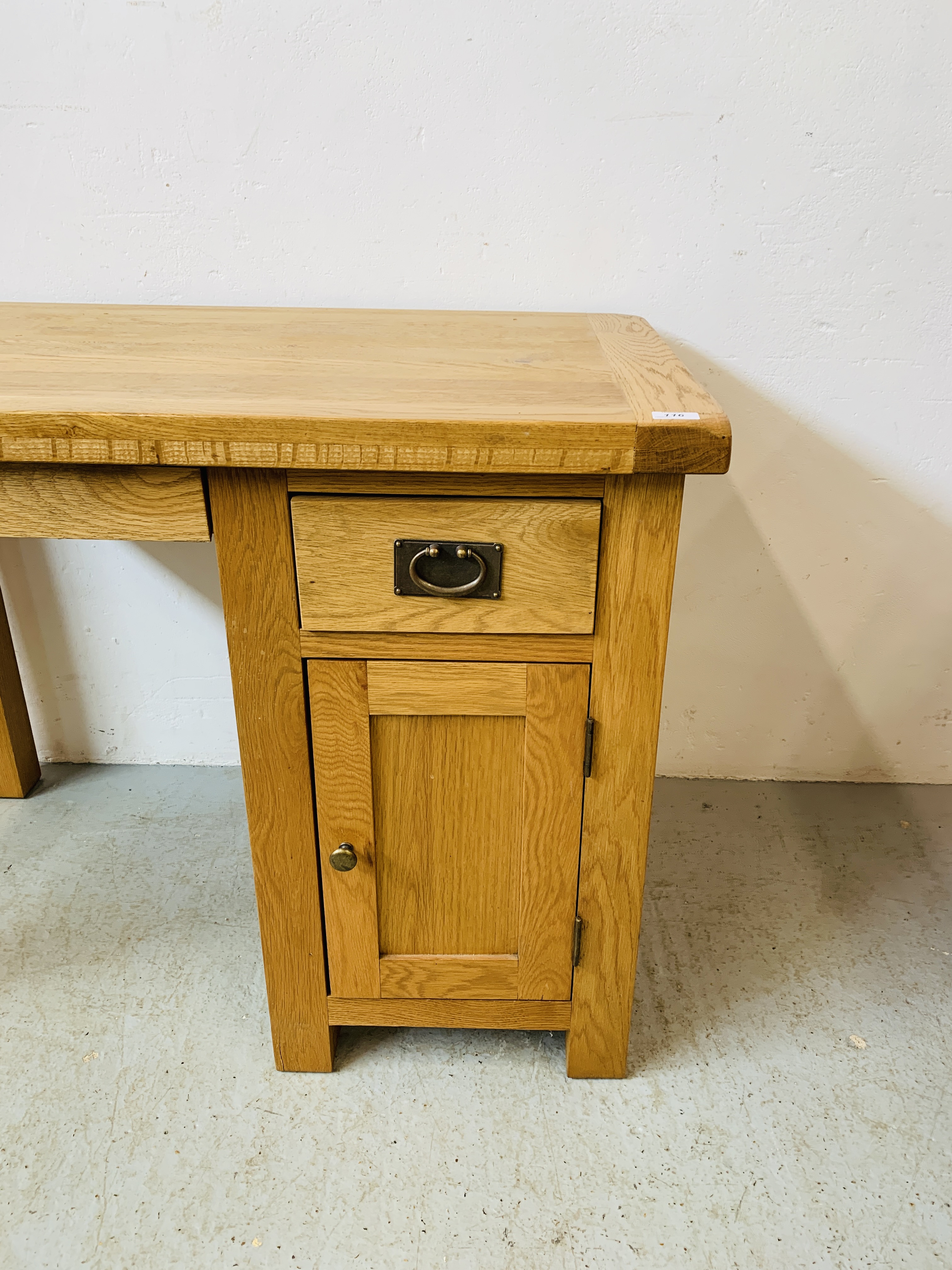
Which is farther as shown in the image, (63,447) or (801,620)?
(801,620)

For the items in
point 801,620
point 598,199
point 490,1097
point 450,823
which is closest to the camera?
point 450,823

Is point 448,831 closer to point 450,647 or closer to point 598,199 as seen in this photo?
point 450,647

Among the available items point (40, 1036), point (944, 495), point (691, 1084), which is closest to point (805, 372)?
point (944, 495)

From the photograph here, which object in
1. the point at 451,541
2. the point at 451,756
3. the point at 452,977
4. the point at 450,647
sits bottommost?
the point at 452,977

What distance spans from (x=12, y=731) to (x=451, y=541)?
3.73ft

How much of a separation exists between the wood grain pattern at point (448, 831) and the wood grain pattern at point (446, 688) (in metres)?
0.02

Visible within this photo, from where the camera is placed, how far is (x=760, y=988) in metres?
1.32

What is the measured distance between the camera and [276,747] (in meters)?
1.01

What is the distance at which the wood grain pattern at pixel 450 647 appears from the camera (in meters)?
0.95

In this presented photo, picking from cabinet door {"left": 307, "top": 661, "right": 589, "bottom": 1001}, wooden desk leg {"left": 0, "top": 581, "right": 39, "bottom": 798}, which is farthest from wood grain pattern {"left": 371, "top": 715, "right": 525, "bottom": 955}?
wooden desk leg {"left": 0, "top": 581, "right": 39, "bottom": 798}

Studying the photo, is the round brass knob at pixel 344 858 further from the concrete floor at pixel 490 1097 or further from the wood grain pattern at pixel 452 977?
the concrete floor at pixel 490 1097

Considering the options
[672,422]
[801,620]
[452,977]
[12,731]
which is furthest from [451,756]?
[12,731]

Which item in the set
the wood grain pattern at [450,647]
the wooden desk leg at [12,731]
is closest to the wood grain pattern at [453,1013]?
the wood grain pattern at [450,647]

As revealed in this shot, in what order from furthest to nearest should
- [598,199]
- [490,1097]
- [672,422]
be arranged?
[598,199]
[490,1097]
[672,422]
